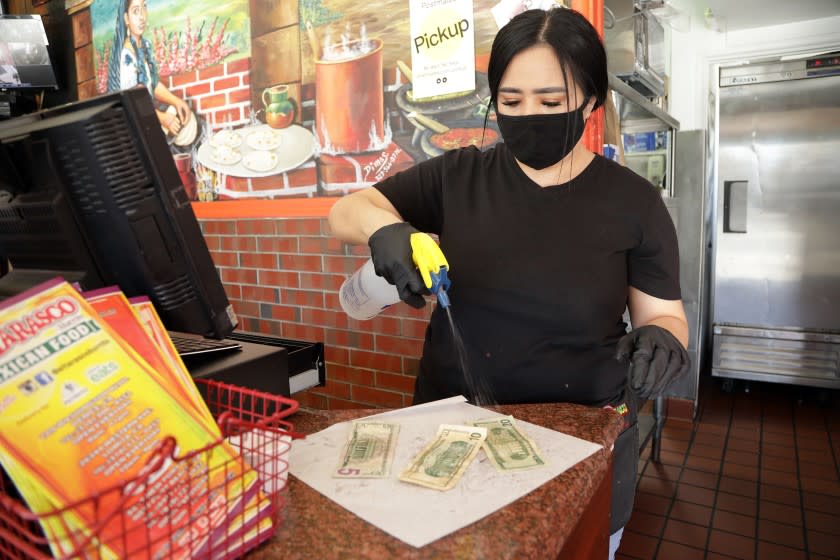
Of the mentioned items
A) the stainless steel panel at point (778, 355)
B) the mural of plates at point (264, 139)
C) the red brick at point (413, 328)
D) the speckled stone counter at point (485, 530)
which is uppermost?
the mural of plates at point (264, 139)

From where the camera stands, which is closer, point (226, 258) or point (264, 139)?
point (264, 139)

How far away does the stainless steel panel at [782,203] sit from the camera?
4.29 m

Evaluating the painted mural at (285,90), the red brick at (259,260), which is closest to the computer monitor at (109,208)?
the painted mural at (285,90)

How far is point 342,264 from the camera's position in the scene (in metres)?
2.83

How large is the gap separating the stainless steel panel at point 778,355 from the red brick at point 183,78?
13.7ft

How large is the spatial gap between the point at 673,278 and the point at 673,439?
2.56 m

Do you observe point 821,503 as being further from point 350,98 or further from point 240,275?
point 240,275

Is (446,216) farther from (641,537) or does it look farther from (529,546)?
(641,537)

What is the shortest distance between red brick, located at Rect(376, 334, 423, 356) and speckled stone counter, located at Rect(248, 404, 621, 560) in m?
1.60

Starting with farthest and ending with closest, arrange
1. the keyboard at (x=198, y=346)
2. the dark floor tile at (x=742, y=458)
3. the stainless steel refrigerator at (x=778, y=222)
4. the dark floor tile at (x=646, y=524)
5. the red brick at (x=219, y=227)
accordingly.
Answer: the stainless steel refrigerator at (x=778, y=222)
the dark floor tile at (x=742, y=458)
the red brick at (x=219, y=227)
the dark floor tile at (x=646, y=524)
the keyboard at (x=198, y=346)

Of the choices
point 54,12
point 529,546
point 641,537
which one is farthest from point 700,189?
point 54,12

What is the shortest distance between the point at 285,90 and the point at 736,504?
3.03 meters

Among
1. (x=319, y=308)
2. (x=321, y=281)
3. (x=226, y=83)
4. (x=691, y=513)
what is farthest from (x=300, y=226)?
(x=691, y=513)

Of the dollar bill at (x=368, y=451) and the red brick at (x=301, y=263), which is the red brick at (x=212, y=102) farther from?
the dollar bill at (x=368, y=451)
